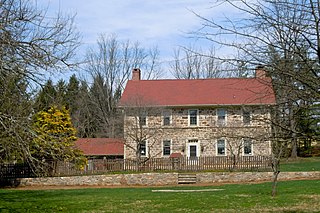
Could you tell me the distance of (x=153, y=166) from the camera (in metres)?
33.7

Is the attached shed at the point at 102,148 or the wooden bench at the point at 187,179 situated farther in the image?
the attached shed at the point at 102,148

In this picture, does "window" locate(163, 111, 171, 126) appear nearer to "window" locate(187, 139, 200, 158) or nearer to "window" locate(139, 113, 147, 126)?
"window" locate(139, 113, 147, 126)

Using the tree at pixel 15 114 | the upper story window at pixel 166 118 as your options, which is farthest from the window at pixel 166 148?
the tree at pixel 15 114

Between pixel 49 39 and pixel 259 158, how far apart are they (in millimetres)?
24223

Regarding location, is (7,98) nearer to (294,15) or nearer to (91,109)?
(294,15)

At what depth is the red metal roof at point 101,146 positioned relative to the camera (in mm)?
42625

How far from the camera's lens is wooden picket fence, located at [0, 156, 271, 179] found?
31.3m

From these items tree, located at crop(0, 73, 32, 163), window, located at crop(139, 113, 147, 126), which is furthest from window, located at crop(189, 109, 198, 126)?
tree, located at crop(0, 73, 32, 163)

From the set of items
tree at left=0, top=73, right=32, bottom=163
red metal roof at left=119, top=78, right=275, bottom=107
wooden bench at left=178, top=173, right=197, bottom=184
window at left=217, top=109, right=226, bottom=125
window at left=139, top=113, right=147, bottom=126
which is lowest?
wooden bench at left=178, top=173, right=197, bottom=184

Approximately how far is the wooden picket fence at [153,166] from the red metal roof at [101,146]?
9.35 metres

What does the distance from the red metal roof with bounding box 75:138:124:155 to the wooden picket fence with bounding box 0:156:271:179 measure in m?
9.35

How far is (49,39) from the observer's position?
10586mm

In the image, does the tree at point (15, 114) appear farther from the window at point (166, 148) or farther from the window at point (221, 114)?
the window at point (221, 114)

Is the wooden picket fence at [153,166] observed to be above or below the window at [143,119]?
below
